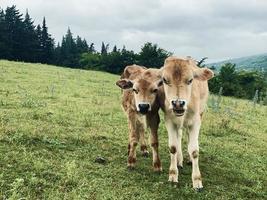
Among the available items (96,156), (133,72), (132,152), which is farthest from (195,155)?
(133,72)

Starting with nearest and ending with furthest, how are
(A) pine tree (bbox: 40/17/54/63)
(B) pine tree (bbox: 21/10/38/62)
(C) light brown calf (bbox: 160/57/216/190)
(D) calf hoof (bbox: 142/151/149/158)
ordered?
(C) light brown calf (bbox: 160/57/216/190)
(D) calf hoof (bbox: 142/151/149/158)
(B) pine tree (bbox: 21/10/38/62)
(A) pine tree (bbox: 40/17/54/63)

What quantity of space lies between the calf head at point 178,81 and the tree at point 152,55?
48.0 meters

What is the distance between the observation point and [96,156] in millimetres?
11141

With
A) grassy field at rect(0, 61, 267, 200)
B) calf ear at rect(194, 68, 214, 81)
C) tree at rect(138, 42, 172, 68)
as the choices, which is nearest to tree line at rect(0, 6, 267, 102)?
tree at rect(138, 42, 172, 68)

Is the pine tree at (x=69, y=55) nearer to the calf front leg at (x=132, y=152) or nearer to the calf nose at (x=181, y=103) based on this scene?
the calf front leg at (x=132, y=152)

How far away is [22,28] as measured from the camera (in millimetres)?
76562

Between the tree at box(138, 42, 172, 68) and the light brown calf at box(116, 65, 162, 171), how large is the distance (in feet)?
152

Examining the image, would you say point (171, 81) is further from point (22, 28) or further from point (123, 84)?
point (22, 28)

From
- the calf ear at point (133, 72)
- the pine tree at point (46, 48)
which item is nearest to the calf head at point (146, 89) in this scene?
the calf ear at point (133, 72)

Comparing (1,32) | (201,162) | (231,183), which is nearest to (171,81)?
(231,183)

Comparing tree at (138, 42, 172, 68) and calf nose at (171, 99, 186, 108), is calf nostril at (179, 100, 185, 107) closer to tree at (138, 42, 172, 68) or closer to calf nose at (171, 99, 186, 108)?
calf nose at (171, 99, 186, 108)

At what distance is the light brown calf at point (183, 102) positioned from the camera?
8.87 meters

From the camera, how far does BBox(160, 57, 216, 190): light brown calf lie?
887 cm

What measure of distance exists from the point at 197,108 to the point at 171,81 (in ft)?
3.23
